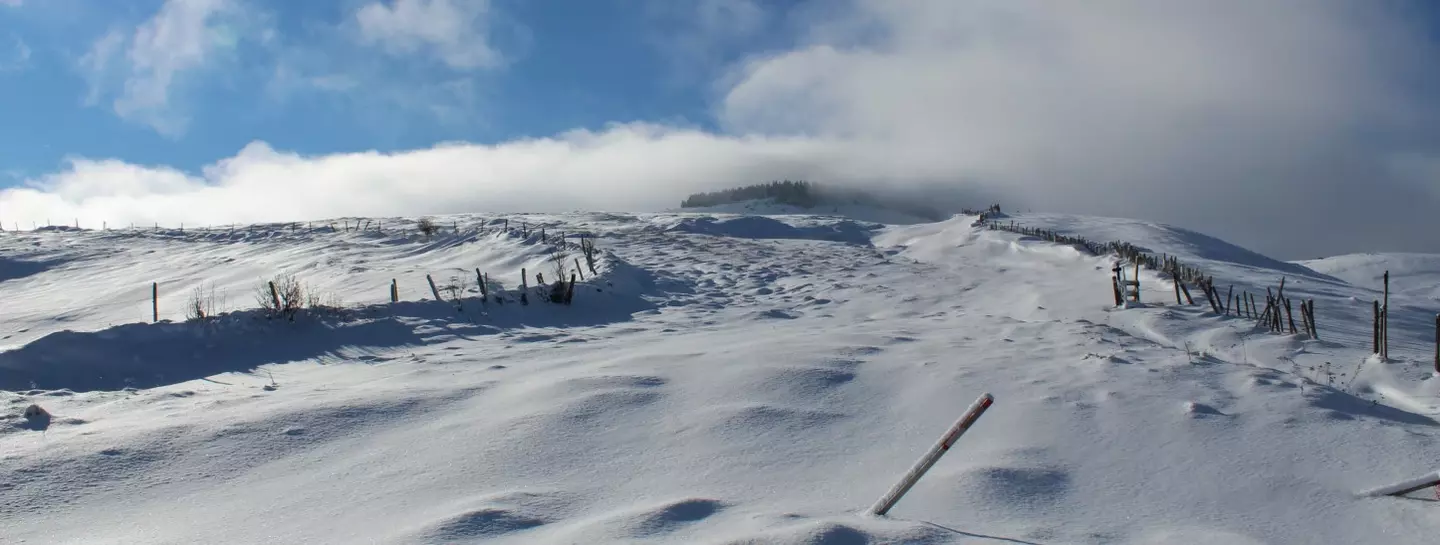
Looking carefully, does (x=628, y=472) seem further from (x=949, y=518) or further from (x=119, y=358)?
(x=119, y=358)

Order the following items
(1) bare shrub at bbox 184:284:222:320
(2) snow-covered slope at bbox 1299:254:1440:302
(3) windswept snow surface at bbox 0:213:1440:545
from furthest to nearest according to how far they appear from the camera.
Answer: (2) snow-covered slope at bbox 1299:254:1440:302 → (1) bare shrub at bbox 184:284:222:320 → (3) windswept snow surface at bbox 0:213:1440:545

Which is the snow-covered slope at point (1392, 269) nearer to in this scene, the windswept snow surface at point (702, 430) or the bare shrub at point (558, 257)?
the windswept snow surface at point (702, 430)

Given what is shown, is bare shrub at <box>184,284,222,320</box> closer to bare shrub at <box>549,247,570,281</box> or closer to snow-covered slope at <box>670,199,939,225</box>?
bare shrub at <box>549,247,570,281</box>

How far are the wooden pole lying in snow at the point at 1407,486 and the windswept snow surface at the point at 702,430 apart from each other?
0.41ft

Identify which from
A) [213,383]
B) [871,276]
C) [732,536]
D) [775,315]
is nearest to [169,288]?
[213,383]

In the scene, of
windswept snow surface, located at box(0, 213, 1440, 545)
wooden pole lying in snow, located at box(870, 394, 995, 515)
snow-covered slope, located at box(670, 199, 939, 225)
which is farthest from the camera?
snow-covered slope, located at box(670, 199, 939, 225)

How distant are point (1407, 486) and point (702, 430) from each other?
4.30 m

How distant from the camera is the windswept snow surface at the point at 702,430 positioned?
188 inches

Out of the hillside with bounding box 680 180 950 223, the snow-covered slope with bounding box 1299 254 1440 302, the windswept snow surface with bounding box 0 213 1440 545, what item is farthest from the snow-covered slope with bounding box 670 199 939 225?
the windswept snow surface with bounding box 0 213 1440 545

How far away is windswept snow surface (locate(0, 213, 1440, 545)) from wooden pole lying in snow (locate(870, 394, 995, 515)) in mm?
116

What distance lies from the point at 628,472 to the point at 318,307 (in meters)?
8.77

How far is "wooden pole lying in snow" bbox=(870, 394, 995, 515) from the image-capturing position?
13.1 ft

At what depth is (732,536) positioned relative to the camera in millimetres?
4133

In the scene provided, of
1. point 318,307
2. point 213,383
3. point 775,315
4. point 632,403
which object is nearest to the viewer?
point 632,403
